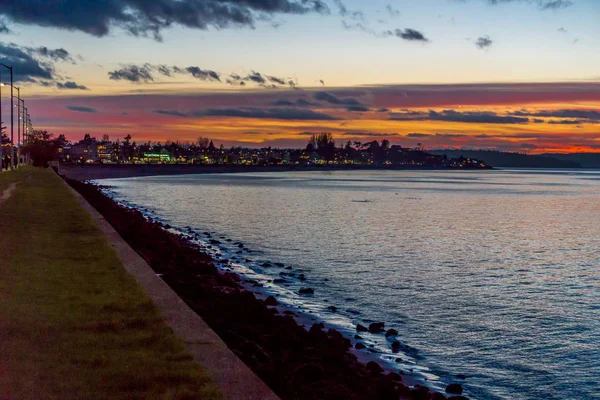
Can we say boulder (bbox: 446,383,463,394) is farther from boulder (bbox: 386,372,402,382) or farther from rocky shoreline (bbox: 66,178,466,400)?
boulder (bbox: 386,372,402,382)

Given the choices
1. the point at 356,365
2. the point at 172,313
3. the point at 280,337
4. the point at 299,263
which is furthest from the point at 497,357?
the point at 299,263

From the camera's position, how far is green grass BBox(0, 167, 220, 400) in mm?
6527

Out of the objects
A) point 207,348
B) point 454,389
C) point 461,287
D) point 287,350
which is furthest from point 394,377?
point 461,287

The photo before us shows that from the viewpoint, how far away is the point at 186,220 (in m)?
43.0

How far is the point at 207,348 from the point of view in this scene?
7973 mm

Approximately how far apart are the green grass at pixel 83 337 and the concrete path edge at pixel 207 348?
0.15 metres

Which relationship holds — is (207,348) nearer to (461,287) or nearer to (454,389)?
(454,389)

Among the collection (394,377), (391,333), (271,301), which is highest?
(394,377)

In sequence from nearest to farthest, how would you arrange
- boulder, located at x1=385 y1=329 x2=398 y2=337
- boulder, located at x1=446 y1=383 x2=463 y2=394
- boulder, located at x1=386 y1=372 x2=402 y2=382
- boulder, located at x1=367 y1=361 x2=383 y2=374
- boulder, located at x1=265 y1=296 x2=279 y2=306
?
boulder, located at x1=386 y1=372 x2=402 y2=382
boulder, located at x1=446 y1=383 x2=463 y2=394
boulder, located at x1=367 y1=361 x2=383 y2=374
boulder, located at x1=385 y1=329 x2=398 y2=337
boulder, located at x1=265 y1=296 x2=279 y2=306

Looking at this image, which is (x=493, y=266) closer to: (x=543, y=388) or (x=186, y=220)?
(x=543, y=388)

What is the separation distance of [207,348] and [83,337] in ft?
5.48

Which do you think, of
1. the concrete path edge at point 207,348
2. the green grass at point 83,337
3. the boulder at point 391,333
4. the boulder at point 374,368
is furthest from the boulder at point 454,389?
the green grass at point 83,337

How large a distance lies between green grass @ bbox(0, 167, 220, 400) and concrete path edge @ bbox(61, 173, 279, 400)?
15 cm

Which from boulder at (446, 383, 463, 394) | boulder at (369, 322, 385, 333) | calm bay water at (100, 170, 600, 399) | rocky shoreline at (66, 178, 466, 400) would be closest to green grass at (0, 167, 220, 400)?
rocky shoreline at (66, 178, 466, 400)
